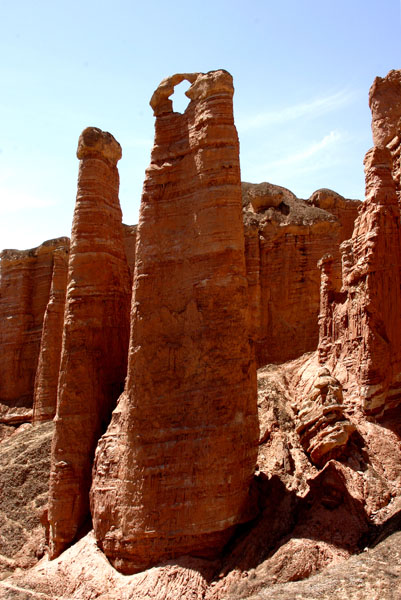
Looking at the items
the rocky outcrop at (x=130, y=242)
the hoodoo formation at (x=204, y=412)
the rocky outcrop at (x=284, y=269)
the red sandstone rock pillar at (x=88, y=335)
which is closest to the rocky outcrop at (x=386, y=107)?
the hoodoo formation at (x=204, y=412)

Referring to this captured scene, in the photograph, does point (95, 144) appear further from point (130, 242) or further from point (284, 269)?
point (130, 242)

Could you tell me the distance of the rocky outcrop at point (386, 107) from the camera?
18766 millimetres

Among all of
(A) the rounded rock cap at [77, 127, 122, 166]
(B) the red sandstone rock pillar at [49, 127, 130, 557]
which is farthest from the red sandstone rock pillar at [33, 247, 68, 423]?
(A) the rounded rock cap at [77, 127, 122, 166]

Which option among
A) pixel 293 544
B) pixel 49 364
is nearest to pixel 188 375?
pixel 293 544

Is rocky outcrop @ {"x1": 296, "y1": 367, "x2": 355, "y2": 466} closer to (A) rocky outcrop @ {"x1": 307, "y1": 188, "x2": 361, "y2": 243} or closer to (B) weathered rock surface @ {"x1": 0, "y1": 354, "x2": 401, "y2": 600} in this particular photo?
(B) weathered rock surface @ {"x1": 0, "y1": 354, "x2": 401, "y2": 600}

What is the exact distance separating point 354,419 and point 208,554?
4.66 meters

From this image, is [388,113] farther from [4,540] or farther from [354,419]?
[4,540]

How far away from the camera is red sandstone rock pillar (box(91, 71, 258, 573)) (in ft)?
36.5

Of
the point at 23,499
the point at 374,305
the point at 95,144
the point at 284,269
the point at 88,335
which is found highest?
the point at 95,144

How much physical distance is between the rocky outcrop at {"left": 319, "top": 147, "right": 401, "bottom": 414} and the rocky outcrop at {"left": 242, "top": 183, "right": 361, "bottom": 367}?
7122 mm

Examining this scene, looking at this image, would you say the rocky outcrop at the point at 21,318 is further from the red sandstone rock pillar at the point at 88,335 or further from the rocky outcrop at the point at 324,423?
the rocky outcrop at the point at 324,423

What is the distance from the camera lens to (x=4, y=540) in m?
16.8

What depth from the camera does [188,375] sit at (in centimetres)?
1173

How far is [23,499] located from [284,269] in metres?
12.2
